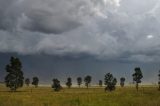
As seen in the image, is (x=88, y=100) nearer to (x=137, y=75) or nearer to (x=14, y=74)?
(x=14, y=74)

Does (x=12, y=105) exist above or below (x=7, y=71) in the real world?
below

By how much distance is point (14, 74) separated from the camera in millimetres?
107062

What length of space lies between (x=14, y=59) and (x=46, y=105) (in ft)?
279

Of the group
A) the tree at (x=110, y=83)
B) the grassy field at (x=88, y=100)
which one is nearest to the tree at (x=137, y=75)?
the tree at (x=110, y=83)

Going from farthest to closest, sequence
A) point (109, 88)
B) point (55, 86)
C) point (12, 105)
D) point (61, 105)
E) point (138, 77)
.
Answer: point (138, 77) → point (55, 86) → point (109, 88) → point (61, 105) → point (12, 105)

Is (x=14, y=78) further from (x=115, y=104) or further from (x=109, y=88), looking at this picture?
(x=115, y=104)

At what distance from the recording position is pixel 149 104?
78.1 feet

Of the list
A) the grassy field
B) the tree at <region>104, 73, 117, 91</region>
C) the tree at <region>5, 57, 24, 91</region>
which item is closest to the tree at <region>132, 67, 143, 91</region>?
the tree at <region>104, 73, 117, 91</region>

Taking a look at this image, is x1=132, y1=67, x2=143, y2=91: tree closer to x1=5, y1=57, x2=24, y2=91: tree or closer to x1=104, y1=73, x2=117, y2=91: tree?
x1=104, y1=73, x2=117, y2=91: tree

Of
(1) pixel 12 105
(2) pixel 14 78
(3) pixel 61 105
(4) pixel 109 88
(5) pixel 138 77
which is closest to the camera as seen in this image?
(1) pixel 12 105

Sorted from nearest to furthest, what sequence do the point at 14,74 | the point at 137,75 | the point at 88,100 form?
the point at 88,100, the point at 14,74, the point at 137,75

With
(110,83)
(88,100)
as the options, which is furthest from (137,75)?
(88,100)

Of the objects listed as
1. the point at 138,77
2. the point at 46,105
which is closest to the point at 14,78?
the point at 138,77

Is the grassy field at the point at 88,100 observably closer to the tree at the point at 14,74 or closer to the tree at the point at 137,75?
the tree at the point at 14,74
